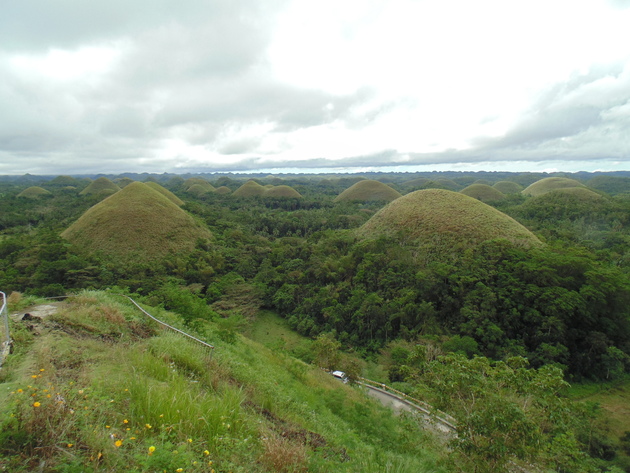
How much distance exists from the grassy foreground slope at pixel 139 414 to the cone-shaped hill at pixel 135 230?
81.5 ft

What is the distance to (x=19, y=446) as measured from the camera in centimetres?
206

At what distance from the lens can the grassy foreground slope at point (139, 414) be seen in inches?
85.0

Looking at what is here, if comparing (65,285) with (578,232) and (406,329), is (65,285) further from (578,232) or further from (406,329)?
(578,232)

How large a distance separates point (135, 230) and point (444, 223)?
1244 inches

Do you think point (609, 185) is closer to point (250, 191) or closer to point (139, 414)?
point (250, 191)

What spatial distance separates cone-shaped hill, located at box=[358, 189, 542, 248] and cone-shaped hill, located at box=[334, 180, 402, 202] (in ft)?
143

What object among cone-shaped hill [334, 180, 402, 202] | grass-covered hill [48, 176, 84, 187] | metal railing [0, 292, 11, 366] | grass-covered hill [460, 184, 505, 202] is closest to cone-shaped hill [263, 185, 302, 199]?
cone-shaped hill [334, 180, 402, 202]

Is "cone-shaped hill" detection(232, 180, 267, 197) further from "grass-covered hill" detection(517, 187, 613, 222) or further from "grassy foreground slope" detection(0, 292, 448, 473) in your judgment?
"grassy foreground slope" detection(0, 292, 448, 473)

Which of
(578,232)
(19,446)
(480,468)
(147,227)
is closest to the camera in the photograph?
(19,446)

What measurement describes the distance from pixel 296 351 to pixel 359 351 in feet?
15.5

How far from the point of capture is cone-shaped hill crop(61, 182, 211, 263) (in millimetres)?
27984

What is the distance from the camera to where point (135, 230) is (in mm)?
30531

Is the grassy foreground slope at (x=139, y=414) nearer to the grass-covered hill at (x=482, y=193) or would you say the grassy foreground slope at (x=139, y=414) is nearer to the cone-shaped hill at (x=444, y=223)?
the cone-shaped hill at (x=444, y=223)

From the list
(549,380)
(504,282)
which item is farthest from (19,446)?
(504,282)
